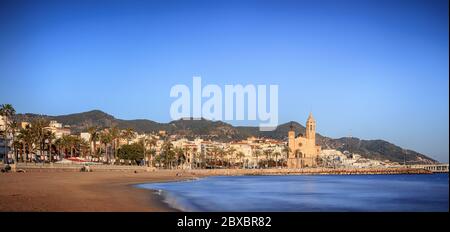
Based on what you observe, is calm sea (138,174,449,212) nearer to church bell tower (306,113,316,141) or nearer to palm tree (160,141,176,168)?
palm tree (160,141,176,168)

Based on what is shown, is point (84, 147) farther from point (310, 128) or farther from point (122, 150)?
point (310, 128)

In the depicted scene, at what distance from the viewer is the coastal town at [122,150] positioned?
7434cm

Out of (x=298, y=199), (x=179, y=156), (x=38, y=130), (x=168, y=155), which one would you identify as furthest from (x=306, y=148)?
(x=298, y=199)

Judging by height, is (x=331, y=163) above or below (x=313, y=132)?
below

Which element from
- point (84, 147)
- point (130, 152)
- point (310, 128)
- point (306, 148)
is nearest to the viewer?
point (84, 147)

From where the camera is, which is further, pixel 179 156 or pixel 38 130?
pixel 179 156

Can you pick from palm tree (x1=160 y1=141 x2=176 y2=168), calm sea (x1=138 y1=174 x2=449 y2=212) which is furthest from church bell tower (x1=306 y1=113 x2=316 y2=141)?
calm sea (x1=138 y1=174 x2=449 y2=212)

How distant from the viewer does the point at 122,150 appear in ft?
320

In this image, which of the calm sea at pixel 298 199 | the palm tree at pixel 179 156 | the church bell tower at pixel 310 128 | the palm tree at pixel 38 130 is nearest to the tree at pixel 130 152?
the palm tree at pixel 179 156

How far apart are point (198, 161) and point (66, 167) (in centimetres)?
7531

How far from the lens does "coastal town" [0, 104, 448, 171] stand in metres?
74.3
